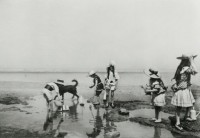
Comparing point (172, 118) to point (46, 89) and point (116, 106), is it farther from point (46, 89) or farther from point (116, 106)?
point (46, 89)

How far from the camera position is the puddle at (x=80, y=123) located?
5086mm

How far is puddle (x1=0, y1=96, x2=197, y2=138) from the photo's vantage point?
509cm

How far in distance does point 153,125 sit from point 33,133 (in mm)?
3092

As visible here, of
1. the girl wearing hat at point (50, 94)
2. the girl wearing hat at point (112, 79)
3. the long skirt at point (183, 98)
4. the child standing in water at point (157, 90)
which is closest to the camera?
the long skirt at point (183, 98)

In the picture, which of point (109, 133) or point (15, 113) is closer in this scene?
point (109, 133)

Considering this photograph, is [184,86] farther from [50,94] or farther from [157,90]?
[50,94]

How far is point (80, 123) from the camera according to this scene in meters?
5.87

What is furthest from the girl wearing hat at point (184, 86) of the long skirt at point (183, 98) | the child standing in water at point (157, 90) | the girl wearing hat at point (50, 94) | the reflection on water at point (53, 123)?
the girl wearing hat at point (50, 94)

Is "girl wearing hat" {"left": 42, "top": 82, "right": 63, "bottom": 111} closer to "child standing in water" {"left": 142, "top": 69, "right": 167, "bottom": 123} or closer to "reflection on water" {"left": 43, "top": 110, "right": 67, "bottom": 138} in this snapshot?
"reflection on water" {"left": 43, "top": 110, "right": 67, "bottom": 138}

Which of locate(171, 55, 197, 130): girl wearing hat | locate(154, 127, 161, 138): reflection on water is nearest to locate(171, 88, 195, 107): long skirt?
locate(171, 55, 197, 130): girl wearing hat

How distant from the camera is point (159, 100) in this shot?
5.66 meters

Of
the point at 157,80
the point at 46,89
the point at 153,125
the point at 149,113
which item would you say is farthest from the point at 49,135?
the point at 149,113

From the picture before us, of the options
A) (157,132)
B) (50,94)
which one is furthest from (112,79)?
(157,132)

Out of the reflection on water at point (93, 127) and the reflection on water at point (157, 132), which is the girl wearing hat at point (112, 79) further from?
the reflection on water at point (157, 132)
